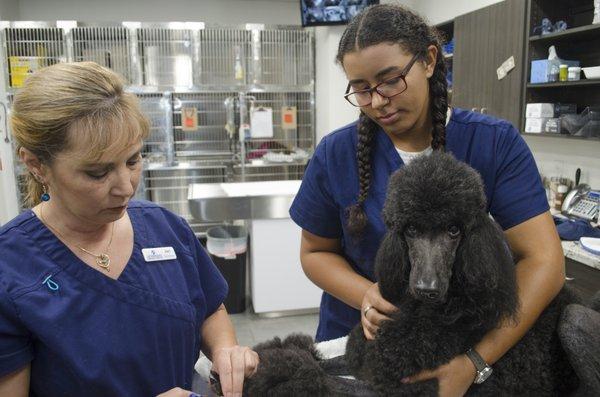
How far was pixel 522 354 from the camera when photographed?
847 mm

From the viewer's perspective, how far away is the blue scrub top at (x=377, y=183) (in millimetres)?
969

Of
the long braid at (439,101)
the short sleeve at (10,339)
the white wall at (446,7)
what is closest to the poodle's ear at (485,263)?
the long braid at (439,101)

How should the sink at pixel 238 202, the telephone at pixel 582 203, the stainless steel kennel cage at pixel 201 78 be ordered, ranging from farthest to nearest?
the stainless steel kennel cage at pixel 201 78 < the sink at pixel 238 202 < the telephone at pixel 582 203

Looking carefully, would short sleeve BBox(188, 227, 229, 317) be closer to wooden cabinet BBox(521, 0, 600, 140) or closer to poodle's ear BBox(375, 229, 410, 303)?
poodle's ear BBox(375, 229, 410, 303)

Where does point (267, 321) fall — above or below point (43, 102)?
below

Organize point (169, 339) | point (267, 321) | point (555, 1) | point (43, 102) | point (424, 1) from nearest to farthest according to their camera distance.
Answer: point (43, 102) < point (169, 339) < point (555, 1) < point (267, 321) < point (424, 1)

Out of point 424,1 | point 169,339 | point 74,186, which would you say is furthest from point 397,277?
point 424,1

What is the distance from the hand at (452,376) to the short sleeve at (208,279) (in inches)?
19.0

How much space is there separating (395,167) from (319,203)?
201 mm

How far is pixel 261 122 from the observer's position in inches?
195

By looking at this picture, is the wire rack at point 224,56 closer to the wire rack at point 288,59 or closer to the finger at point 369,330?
the wire rack at point 288,59

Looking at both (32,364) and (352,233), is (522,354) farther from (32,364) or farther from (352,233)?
(32,364)

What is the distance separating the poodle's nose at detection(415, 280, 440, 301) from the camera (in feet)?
2.39

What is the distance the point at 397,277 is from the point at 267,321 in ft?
9.09
